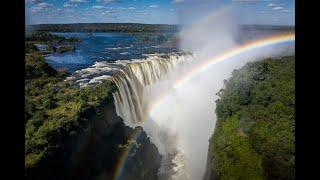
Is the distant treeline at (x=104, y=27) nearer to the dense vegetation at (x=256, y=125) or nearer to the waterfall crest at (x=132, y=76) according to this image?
the waterfall crest at (x=132, y=76)

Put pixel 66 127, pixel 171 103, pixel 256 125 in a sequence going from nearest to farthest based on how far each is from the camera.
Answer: pixel 66 127
pixel 256 125
pixel 171 103

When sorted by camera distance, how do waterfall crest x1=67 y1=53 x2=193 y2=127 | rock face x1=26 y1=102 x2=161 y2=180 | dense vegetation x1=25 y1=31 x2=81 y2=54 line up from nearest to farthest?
rock face x1=26 y1=102 x2=161 y2=180 → dense vegetation x1=25 y1=31 x2=81 y2=54 → waterfall crest x1=67 y1=53 x2=193 y2=127

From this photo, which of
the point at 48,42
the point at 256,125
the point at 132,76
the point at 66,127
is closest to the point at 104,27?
the point at 48,42

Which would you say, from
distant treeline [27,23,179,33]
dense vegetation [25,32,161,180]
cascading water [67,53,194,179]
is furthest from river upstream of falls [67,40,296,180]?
distant treeline [27,23,179,33]

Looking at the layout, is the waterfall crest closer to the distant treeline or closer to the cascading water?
the cascading water

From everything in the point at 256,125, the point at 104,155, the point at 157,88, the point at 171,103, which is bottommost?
the point at 104,155

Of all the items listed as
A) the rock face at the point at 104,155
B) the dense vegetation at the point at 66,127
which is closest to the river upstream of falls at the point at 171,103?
the rock face at the point at 104,155

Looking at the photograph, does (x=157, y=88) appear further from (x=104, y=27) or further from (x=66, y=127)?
(x=66, y=127)
